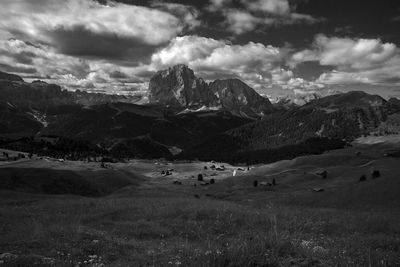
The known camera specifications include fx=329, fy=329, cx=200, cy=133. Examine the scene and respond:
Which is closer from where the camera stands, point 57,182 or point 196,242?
point 196,242

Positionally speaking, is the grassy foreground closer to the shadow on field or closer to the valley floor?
the valley floor

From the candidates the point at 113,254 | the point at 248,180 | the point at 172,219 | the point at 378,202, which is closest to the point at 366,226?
the point at 172,219

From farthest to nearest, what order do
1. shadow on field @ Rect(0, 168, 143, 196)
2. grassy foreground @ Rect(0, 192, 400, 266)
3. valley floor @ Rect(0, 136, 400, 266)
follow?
shadow on field @ Rect(0, 168, 143, 196)
valley floor @ Rect(0, 136, 400, 266)
grassy foreground @ Rect(0, 192, 400, 266)

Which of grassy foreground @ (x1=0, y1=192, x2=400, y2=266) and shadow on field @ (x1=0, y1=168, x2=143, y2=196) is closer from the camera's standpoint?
grassy foreground @ (x1=0, y1=192, x2=400, y2=266)

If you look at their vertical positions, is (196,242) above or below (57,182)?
above

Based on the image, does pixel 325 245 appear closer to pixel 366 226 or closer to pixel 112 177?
pixel 366 226

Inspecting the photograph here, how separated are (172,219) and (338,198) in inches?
2456

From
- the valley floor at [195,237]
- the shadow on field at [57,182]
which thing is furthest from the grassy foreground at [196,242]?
the shadow on field at [57,182]

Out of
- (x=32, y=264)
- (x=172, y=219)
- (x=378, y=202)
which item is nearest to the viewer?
(x=32, y=264)

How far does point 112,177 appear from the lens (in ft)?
455

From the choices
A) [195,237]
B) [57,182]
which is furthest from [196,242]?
[57,182]

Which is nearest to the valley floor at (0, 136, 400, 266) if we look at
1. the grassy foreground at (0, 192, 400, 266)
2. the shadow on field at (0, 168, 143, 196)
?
the grassy foreground at (0, 192, 400, 266)

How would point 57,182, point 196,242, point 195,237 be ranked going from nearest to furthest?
1. point 196,242
2. point 195,237
3. point 57,182

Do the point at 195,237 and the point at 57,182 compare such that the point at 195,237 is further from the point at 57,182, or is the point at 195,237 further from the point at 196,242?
the point at 57,182
